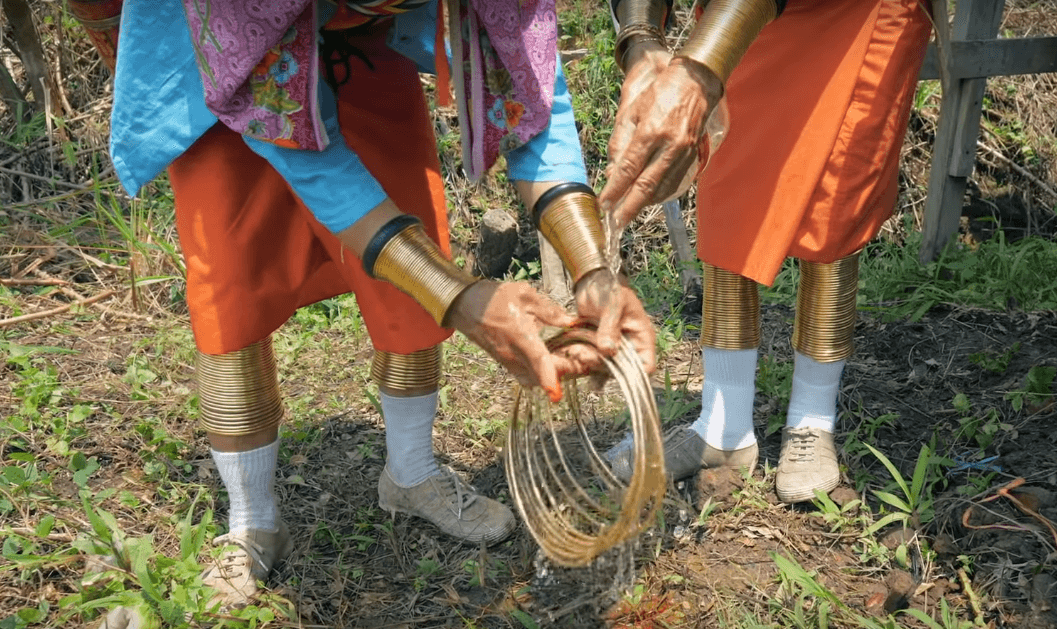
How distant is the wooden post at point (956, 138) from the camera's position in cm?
402

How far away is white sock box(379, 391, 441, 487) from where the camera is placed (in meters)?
2.58

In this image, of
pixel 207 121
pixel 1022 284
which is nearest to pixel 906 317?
pixel 1022 284

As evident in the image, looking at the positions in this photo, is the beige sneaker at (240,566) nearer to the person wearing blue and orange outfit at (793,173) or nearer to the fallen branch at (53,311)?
the person wearing blue and orange outfit at (793,173)

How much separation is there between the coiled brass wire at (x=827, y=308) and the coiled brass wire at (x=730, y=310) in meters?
0.13

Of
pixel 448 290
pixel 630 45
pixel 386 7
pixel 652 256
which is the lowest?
pixel 652 256

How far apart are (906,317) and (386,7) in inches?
102

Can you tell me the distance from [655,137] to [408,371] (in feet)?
3.38

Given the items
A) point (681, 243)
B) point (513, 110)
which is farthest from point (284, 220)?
point (681, 243)

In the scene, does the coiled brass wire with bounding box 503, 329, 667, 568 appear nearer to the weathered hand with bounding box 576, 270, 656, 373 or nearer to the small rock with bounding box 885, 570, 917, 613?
the weathered hand with bounding box 576, 270, 656, 373

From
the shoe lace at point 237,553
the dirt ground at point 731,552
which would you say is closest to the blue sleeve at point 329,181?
the shoe lace at point 237,553

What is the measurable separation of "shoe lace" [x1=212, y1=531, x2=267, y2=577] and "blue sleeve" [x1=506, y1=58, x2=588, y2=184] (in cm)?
115

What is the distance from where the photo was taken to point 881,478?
2.79 metres

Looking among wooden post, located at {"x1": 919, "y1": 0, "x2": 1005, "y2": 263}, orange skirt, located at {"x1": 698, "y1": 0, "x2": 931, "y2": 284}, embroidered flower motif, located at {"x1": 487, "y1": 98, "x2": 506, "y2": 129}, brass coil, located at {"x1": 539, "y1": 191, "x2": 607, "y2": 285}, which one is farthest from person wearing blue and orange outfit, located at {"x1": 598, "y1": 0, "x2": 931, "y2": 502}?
wooden post, located at {"x1": 919, "y1": 0, "x2": 1005, "y2": 263}

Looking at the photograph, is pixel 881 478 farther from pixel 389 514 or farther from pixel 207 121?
pixel 207 121
